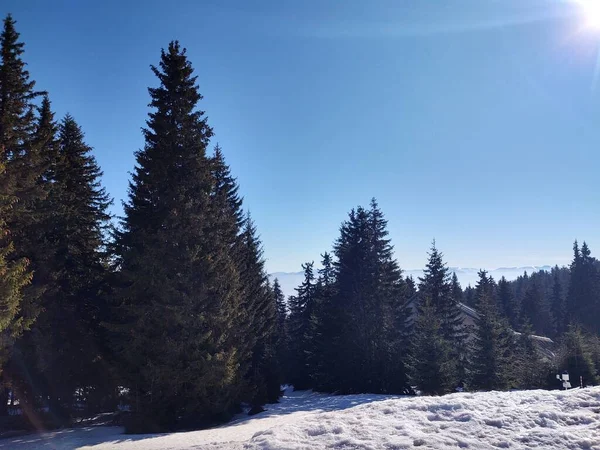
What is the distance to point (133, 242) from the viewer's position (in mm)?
17203

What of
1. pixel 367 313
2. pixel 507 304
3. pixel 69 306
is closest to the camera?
pixel 69 306

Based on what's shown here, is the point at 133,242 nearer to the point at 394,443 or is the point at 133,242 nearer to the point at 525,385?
the point at 394,443

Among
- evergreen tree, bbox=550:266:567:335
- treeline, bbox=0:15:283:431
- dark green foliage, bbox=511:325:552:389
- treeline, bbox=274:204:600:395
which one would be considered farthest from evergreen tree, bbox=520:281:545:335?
treeline, bbox=0:15:283:431

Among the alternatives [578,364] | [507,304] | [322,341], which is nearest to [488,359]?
[578,364]

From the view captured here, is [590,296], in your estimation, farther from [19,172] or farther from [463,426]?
[19,172]

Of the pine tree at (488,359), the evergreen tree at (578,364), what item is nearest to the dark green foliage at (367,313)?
the pine tree at (488,359)

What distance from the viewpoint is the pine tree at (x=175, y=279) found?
51.0ft

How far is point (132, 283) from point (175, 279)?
2208 mm

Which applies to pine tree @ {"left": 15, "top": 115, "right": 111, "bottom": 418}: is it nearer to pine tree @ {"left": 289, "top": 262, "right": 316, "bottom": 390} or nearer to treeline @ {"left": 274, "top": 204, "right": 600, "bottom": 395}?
treeline @ {"left": 274, "top": 204, "right": 600, "bottom": 395}

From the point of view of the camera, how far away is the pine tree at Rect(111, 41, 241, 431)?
1553cm

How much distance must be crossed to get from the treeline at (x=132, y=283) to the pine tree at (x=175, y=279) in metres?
0.05

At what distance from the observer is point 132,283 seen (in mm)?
16906

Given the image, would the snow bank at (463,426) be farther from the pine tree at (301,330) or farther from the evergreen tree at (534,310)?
the evergreen tree at (534,310)

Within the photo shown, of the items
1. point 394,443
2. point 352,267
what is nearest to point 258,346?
point 352,267
